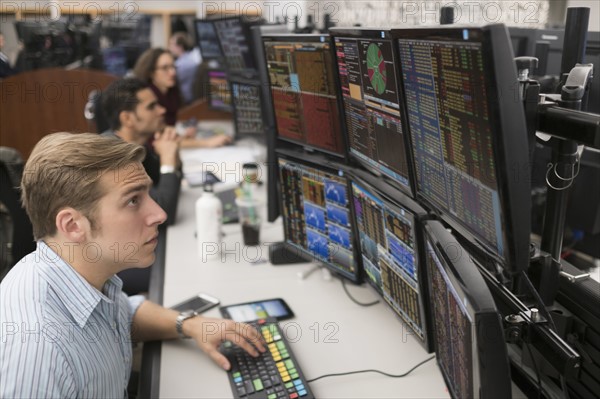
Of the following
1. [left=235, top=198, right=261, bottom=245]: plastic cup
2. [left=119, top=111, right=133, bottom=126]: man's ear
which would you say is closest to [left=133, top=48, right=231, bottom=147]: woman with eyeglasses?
[left=119, top=111, right=133, bottom=126]: man's ear

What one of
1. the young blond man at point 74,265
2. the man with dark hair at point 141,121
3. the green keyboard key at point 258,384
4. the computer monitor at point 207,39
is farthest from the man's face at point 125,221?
the computer monitor at point 207,39

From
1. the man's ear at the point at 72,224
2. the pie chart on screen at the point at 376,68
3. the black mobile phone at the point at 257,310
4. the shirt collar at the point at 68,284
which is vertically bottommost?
the black mobile phone at the point at 257,310

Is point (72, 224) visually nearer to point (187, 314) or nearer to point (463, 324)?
point (187, 314)

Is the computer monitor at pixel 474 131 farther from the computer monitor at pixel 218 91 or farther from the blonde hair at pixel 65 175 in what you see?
the computer monitor at pixel 218 91

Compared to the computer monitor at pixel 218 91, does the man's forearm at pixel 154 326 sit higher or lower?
lower

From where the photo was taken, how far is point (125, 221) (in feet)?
3.79

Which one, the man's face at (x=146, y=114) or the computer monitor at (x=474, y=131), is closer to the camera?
the computer monitor at (x=474, y=131)

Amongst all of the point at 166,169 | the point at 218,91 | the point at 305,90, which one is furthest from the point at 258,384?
the point at 218,91

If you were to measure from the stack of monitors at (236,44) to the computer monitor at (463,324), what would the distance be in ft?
6.26

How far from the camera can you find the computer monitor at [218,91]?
10.9ft

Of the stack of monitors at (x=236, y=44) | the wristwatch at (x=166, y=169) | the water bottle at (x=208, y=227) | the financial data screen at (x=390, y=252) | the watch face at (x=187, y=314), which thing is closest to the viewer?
the financial data screen at (x=390, y=252)

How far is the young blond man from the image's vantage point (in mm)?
949

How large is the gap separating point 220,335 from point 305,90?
73cm

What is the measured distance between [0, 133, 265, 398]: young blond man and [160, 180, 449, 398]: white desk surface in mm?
184
